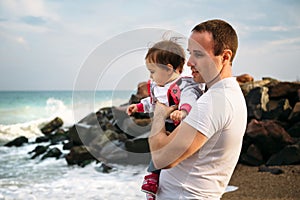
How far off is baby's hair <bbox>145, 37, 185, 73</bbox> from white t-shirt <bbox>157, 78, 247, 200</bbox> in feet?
1.67

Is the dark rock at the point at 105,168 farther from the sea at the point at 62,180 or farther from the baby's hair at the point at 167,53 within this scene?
the baby's hair at the point at 167,53

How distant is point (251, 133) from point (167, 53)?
5222 millimetres

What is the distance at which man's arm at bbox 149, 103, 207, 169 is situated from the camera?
1.46m

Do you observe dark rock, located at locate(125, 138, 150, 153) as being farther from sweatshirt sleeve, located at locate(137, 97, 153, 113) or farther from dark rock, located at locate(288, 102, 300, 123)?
sweatshirt sleeve, located at locate(137, 97, 153, 113)

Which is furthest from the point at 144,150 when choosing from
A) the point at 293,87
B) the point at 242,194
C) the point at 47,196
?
the point at 293,87

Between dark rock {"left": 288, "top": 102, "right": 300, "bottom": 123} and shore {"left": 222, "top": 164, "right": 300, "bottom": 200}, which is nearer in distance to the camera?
shore {"left": 222, "top": 164, "right": 300, "bottom": 200}

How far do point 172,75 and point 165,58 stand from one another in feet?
0.30

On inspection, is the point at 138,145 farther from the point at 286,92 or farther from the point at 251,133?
the point at 286,92

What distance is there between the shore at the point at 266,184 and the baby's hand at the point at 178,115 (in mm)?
3819

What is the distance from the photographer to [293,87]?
9.05m

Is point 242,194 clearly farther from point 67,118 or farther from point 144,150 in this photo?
point 67,118

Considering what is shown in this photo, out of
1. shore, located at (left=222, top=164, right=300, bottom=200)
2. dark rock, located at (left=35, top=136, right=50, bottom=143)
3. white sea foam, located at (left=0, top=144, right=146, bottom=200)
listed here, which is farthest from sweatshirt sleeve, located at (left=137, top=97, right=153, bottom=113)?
dark rock, located at (left=35, top=136, right=50, bottom=143)

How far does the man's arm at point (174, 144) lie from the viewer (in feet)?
4.80

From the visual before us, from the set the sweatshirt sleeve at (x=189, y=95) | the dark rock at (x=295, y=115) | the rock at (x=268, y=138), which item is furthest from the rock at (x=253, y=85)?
the sweatshirt sleeve at (x=189, y=95)
